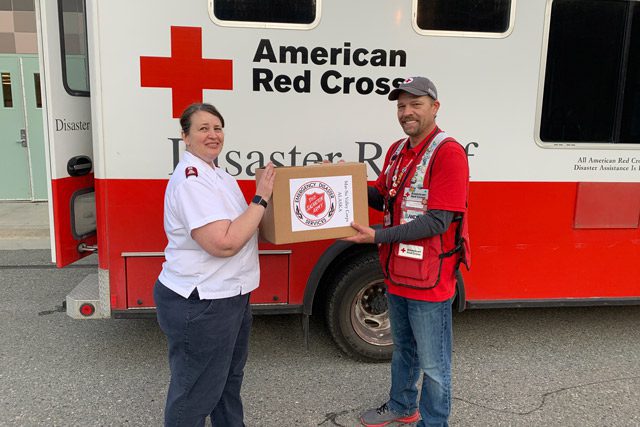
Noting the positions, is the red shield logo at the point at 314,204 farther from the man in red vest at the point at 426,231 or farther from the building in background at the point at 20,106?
the building in background at the point at 20,106

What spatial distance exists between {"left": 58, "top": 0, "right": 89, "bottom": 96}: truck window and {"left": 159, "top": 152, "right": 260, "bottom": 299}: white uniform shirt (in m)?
1.62

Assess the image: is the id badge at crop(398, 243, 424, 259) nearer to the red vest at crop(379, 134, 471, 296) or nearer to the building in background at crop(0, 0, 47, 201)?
the red vest at crop(379, 134, 471, 296)

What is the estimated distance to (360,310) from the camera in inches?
133

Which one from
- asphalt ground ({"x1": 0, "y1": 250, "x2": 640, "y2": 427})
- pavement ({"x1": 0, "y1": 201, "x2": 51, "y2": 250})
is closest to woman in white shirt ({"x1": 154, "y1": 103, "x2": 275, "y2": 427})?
asphalt ground ({"x1": 0, "y1": 250, "x2": 640, "y2": 427})

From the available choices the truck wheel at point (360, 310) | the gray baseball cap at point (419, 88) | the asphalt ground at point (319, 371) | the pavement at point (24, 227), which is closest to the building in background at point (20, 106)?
the pavement at point (24, 227)

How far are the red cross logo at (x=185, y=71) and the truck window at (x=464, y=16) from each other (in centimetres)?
115

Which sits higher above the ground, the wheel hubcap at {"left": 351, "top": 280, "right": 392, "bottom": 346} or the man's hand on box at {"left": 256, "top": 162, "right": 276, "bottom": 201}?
the man's hand on box at {"left": 256, "top": 162, "right": 276, "bottom": 201}

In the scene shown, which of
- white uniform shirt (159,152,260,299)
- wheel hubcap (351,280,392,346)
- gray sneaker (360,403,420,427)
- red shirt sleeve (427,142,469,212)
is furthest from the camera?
wheel hubcap (351,280,392,346)

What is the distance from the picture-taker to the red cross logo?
2803 millimetres

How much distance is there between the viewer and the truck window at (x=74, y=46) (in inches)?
123

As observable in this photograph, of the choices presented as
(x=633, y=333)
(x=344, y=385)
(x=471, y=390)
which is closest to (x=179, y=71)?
(x=344, y=385)

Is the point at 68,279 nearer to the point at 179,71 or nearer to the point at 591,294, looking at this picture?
the point at 179,71

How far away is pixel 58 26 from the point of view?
3.06 m

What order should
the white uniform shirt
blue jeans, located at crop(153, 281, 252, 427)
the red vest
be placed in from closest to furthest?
the white uniform shirt
blue jeans, located at crop(153, 281, 252, 427)
the red vest
